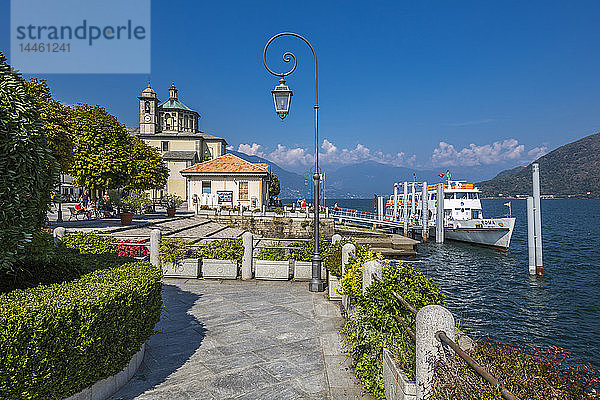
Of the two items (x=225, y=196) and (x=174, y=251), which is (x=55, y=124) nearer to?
(x=174, y=251)

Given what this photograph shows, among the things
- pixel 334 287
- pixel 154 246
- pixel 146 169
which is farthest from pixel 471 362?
pixel 146 169

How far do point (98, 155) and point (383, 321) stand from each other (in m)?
27.3

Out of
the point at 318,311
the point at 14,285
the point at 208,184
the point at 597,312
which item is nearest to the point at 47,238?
the point at 14,285

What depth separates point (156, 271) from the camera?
20.3ft

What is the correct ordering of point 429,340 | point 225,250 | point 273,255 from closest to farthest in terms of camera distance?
point 429,340 < point 225,250 < point 273,255

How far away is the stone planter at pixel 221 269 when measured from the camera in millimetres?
12078

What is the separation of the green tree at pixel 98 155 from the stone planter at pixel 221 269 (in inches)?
739

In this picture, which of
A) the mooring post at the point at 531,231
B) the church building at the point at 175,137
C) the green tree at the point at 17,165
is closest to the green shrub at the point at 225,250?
the green tree at the point at 17,165

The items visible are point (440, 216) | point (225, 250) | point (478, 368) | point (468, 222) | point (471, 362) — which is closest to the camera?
point (478, 368)

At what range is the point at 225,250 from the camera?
12.4 metres

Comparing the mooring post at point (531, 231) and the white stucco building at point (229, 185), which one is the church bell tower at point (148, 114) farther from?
the mooring post at point (531, 231)

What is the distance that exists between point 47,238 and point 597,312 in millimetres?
20476

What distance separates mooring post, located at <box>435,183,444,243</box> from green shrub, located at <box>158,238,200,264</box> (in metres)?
31.0

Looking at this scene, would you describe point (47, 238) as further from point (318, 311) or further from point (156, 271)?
point (318, 311)
